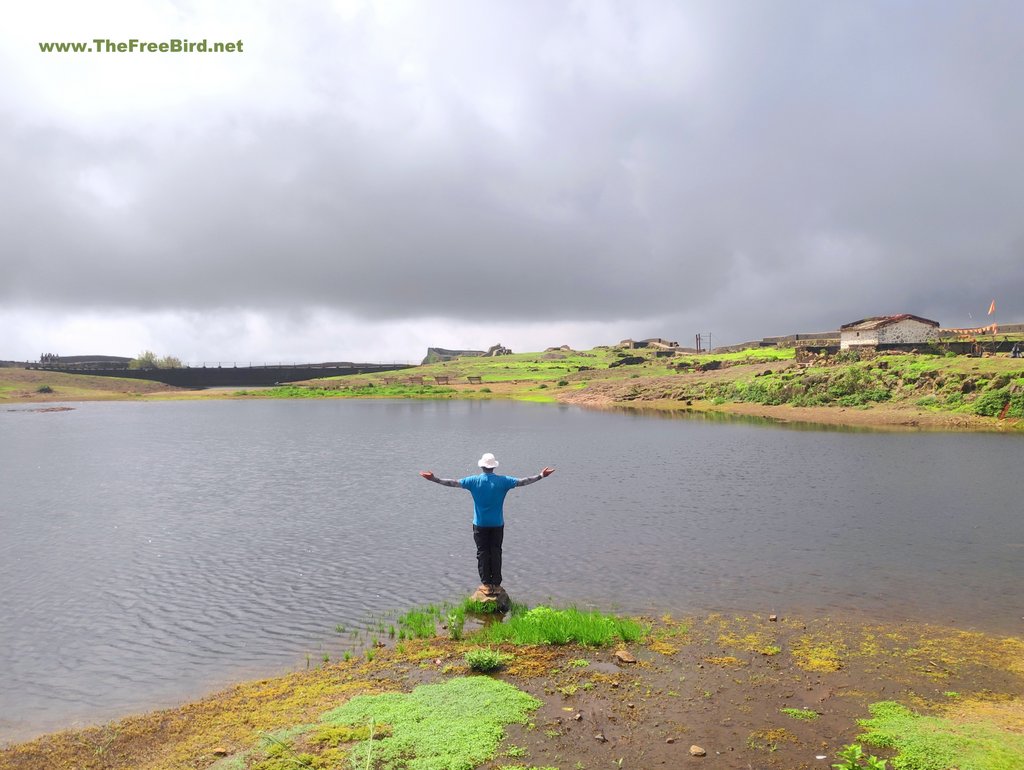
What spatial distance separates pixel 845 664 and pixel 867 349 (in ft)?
271

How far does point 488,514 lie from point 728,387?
8361 cm

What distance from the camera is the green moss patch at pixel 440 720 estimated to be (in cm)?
1010

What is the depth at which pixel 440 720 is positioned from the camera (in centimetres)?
1127

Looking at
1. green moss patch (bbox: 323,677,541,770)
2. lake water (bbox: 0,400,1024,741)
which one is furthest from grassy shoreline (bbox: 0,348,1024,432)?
green moss patch (bbox: 323,677,541,770)

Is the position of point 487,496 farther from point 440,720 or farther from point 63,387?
point 63,387

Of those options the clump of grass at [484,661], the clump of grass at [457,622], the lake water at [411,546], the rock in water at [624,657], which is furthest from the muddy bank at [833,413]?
the clump of grass at [484,661]

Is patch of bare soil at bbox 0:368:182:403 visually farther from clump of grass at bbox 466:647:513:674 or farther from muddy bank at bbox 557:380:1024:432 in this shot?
clump of grass at bbox 466:647:513:674

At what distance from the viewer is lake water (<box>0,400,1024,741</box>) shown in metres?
16.2

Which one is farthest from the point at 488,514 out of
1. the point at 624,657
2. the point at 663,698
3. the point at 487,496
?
the point at 663,698

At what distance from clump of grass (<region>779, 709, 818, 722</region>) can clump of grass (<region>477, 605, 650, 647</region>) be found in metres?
4.10

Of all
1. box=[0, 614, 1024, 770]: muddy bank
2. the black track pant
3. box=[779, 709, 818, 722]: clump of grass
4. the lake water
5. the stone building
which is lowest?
the lake water

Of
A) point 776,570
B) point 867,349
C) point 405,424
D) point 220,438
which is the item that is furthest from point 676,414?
point 776,570

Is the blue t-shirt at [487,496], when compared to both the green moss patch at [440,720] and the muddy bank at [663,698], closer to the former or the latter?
the muddy bank at [663,698]

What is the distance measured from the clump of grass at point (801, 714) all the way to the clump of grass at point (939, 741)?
0.69 m
